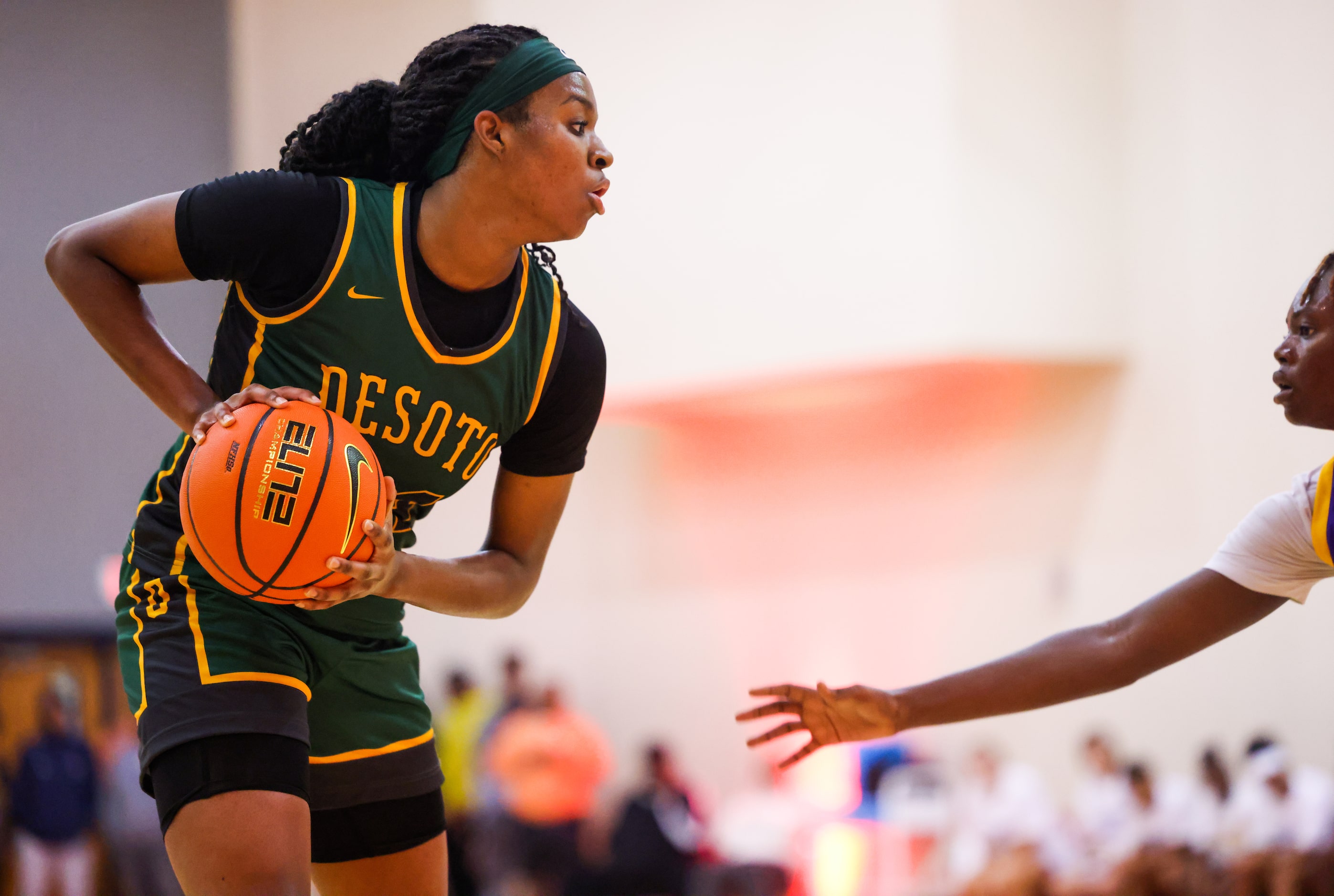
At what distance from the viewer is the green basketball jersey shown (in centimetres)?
228

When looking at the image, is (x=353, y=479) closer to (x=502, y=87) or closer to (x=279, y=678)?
A: (x=279, y=678)

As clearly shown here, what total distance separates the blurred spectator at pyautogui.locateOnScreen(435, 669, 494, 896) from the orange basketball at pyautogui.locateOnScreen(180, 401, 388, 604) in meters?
6.97

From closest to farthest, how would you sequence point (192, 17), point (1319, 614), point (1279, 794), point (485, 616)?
1. point (485, 616)
2. point (1279, 794)
3. point (1319, 614)
4. point (192, 17)

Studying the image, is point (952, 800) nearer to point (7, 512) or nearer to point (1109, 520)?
point (1109, 520)

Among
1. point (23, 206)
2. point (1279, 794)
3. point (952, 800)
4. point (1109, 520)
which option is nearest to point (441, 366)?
point (1279, 794)

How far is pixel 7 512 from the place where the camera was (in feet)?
35.0

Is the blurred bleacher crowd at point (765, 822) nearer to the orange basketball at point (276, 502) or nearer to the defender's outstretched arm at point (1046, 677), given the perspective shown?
the defender's outstretched arm at point (1046, 677)

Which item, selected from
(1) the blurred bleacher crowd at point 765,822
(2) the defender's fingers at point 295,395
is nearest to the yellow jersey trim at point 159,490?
(2) the defender's fingers at point 295,395

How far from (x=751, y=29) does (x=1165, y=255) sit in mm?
3620

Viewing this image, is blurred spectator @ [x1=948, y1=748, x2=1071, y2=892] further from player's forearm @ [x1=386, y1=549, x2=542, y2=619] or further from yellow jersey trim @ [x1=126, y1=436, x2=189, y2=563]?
yellow jersey trim @ [x1=126, y1=436, x2=189, y2=563]

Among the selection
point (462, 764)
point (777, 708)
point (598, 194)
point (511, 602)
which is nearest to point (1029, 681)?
point (777, 708)

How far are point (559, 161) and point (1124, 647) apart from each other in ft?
4.58

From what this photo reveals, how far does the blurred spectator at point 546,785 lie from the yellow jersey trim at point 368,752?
6.17m

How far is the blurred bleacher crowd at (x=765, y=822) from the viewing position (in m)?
7.14
